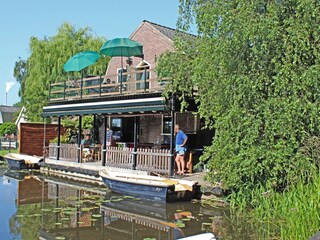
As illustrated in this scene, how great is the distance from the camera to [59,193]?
532 inches

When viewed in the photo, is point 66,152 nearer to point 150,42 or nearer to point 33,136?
point 33,136

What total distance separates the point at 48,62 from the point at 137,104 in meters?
18.5

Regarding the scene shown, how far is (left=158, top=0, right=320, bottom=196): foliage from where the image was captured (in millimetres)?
8695

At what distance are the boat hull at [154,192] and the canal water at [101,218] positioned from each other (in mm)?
206

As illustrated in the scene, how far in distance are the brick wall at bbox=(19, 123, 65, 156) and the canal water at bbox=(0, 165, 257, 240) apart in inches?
401

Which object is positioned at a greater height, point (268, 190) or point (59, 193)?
point (268, 190)

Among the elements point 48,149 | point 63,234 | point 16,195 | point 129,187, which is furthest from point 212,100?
point 48,149

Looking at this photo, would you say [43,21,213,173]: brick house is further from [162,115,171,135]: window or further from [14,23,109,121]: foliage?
[14,23,109,121]: foliage

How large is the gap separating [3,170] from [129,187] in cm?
1159

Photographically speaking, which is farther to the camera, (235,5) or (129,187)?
(129,187)

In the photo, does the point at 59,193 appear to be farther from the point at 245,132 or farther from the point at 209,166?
the point at 245,132

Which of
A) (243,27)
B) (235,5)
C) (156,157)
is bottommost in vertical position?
(156,157)

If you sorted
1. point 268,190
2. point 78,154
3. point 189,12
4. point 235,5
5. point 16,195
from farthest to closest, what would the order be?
Answer: point 78,154
point 16,195
point 189,12
point 235,5
point 268,190

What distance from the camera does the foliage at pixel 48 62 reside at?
2934 cm
